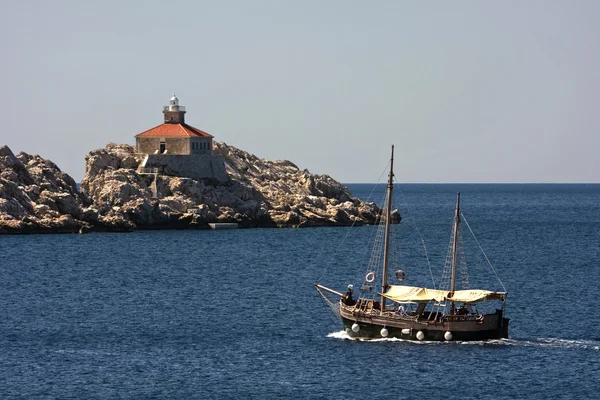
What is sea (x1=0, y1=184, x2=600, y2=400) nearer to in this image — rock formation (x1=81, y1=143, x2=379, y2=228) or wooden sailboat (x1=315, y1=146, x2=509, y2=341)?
wooden sailboat (x1=315, y1=146, x2=509, y2=341)

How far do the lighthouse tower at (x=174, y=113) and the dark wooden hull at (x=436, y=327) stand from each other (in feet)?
267

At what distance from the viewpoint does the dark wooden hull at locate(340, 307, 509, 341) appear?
174ft

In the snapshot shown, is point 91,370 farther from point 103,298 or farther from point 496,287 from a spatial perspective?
point 496,287

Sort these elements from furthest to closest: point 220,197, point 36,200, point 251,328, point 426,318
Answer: point 220,197 → point 36,200 → point 251,328 → point 426,318

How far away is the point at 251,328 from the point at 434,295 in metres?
9.97

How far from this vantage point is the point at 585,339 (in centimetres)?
5522

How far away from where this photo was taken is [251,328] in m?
58.9

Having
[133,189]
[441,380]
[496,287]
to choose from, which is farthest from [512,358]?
[133,189]

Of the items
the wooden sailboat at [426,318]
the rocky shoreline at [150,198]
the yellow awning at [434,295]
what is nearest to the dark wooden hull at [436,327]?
the wooden sailboat at [426,318]

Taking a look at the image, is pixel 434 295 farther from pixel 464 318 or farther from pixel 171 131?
pixel 171 131

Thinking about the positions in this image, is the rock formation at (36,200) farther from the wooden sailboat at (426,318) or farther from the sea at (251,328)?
the wooden sailboat at (426,318)

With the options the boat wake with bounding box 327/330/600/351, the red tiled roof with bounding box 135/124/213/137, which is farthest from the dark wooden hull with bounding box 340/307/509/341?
the red tiled roof with bounding box 135/124/213/137

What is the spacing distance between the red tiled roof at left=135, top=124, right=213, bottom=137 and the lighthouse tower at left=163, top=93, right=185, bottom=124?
65.0 inches

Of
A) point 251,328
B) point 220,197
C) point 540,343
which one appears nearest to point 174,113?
point 220,197
